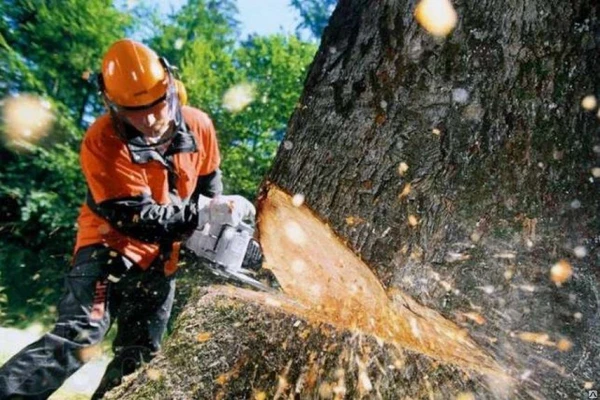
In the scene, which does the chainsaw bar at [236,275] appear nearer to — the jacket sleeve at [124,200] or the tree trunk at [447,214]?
the jacket sleeve at [124,200]

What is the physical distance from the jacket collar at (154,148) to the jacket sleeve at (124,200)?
0.32 feet

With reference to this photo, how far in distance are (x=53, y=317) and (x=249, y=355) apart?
9081mm

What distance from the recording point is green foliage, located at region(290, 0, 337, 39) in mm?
12945

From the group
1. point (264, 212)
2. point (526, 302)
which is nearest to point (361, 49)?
point (264, 212)

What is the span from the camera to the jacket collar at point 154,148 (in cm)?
236

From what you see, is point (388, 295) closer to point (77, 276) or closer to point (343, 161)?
point (343, 161)

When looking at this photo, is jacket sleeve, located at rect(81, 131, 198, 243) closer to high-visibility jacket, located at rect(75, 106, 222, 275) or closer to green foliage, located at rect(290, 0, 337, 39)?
high-visibility jacket, located at rect(75, 106, 222, 275)

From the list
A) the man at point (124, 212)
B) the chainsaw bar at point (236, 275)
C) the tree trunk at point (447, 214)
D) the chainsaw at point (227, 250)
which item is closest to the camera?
the tree trunk at point (447, 214)

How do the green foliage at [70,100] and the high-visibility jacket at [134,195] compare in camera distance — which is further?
the green foliage at [70,100]

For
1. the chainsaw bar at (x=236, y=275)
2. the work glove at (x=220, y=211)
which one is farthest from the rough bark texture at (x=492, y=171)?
the work glove at (x=220, y=211)

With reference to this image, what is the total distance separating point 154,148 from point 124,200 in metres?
0.32

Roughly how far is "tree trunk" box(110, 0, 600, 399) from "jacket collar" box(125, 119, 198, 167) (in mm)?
1102

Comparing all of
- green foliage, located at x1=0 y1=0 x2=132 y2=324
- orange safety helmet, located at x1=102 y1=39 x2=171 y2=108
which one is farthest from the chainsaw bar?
green foliage, located at x1=0 y1=0 x2=132 y2=324

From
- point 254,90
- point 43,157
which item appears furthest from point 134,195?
point 254,90
